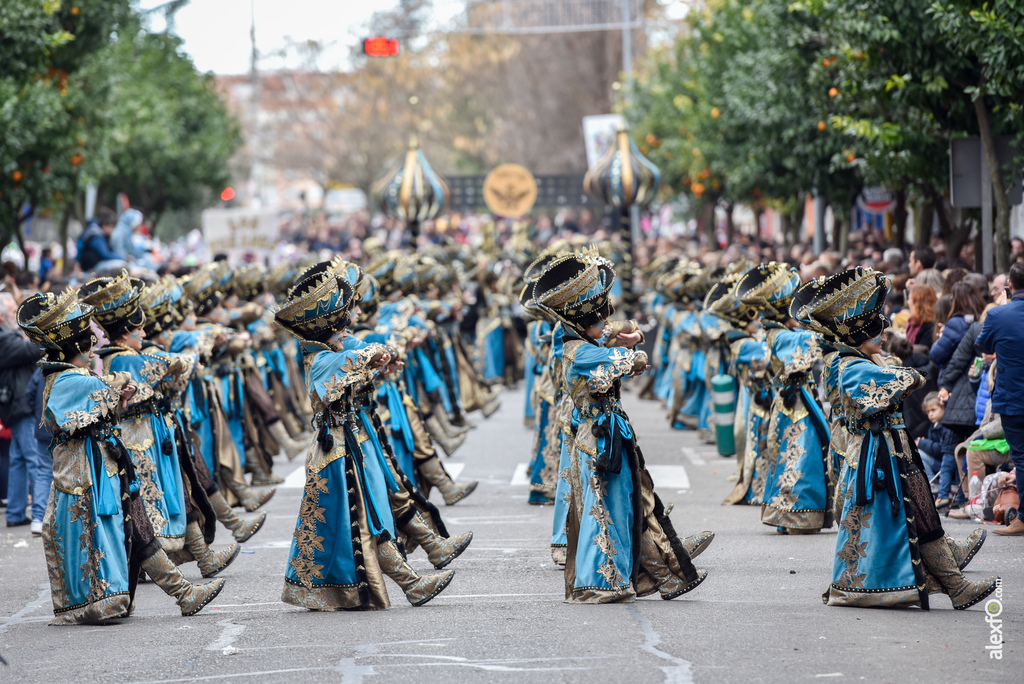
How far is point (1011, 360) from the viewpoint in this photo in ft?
30.4

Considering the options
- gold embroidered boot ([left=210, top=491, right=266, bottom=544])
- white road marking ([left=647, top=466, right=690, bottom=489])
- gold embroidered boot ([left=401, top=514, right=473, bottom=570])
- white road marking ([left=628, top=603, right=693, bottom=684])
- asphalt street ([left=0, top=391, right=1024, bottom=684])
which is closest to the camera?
white road marking ([left=628, top=603, right=693, bottom=684])

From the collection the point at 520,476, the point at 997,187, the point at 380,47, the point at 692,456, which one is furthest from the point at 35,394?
the point at 380,47

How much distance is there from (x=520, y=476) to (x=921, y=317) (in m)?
4.21

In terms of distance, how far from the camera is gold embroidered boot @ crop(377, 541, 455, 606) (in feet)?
26.0

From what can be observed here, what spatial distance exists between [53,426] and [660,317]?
42.3 ft

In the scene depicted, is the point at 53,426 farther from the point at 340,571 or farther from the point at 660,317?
the point at 660,317

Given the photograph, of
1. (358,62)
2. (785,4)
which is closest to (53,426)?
(785,4)

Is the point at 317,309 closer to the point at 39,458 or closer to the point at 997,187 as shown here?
the point at 39,458

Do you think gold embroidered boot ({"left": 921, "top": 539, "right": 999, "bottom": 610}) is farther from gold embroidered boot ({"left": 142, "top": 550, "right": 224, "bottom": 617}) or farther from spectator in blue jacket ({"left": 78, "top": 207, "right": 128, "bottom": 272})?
spectator in blue jacket ({"left": 78, "top": 207, "right": 128, "bottom": 272})

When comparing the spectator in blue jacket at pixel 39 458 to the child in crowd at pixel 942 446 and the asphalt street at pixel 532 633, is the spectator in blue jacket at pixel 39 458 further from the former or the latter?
the child in crowd at pixel 942 446

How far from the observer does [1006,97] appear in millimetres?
13477

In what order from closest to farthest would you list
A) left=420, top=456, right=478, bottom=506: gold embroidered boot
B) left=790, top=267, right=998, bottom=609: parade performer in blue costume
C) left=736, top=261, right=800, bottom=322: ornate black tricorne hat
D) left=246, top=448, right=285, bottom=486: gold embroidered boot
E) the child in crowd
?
left=790, top=267, right=998, bottom=609: parade performer in blue costume → left=736, top=261, right=800, bottom=322: ornate black tricorne hat → the child in crowd → left=420, top=456, right=478, bottom=506: gold embroidered boot → left=246, top=448, right=285, bottom=486: gold embroidered boot

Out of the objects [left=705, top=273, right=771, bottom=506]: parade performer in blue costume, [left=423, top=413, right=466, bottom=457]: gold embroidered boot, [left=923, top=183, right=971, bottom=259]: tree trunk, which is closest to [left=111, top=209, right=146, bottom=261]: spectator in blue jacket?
[left=423, top=413, right=466, bottom=457]: gold embroidered boot

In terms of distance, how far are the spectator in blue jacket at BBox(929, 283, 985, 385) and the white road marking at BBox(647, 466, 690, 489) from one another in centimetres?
295
